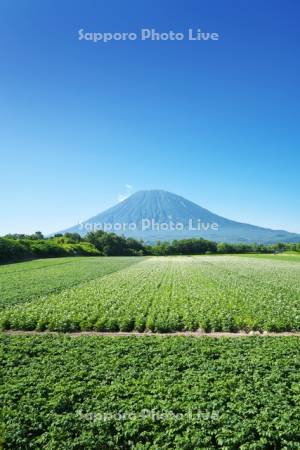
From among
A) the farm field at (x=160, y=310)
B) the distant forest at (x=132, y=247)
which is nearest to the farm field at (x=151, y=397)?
the farm field at (x=160, y=310)

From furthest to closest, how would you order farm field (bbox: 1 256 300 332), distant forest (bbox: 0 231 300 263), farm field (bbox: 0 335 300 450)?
Result: distant forest (bbox: 0 231 300 263)
farm field (bbox: 1 256 300 332)
farm field (bbox: 0 335 300 450)

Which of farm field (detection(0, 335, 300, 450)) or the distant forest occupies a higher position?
the distant forest

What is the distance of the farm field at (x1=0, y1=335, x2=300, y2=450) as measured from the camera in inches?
273

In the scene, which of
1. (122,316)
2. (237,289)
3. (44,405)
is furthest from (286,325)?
(44,405)

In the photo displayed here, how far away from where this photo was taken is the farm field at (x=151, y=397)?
22.8ft

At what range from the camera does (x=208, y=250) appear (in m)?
135

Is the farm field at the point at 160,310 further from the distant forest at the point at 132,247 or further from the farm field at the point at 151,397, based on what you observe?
the distant forest at the point at 132,247

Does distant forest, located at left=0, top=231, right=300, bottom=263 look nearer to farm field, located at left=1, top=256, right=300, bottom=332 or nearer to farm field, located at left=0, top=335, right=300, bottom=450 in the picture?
farm field, located at left=1, top=256, right=300, bottom=332

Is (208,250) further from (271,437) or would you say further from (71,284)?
(271,437)

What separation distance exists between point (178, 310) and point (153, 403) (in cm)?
1123

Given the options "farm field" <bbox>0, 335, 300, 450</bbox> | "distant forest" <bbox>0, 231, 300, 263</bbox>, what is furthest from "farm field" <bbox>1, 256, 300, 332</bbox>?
"distant forest" <bbox>0, 231, 300, 263</bbox>

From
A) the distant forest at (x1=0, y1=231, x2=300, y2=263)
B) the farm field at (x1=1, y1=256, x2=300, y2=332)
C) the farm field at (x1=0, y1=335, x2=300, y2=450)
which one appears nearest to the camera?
the farm field at (x1=0, y1=335, x2=300, y2=450)

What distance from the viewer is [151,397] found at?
8.27 metres

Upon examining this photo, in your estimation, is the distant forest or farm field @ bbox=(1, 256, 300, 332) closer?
farm field @ bbox=(1, 256, 300, 332)
